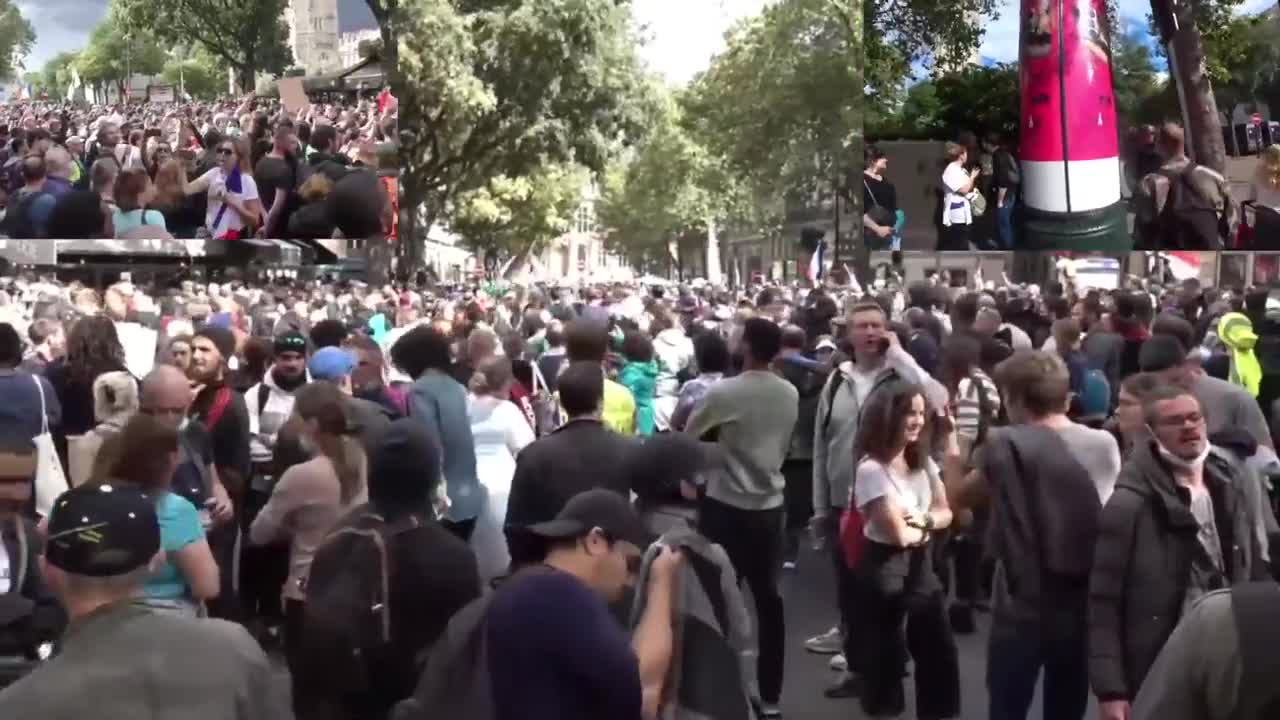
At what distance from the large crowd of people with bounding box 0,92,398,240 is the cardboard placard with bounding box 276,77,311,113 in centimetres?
6

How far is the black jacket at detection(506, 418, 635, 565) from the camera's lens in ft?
18.0

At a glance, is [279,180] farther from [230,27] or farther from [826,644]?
[826,644]

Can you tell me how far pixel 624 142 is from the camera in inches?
995

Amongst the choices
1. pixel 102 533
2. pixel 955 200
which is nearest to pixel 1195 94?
pixel 955 200

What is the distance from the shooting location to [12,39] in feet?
51.7

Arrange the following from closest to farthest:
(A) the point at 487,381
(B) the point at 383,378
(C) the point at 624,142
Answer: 1. (A) the point at 487,381
2. (B) the point at 383,378
3. (C) the point at 624,142

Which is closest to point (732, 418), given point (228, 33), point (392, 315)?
A: point (392, 315)

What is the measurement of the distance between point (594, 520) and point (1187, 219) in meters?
12.1

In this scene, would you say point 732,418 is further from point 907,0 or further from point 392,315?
point 392,315

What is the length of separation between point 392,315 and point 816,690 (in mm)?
9578

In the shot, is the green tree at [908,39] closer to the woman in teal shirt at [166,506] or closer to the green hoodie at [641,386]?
the green hoodie at [641,386]

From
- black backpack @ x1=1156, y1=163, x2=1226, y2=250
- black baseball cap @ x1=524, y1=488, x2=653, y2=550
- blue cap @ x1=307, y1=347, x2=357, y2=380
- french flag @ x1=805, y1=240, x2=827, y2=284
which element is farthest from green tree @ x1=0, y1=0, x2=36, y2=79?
black baseball cap @ x1=524, y1=488, x2=653, y2=550

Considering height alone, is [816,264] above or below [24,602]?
above

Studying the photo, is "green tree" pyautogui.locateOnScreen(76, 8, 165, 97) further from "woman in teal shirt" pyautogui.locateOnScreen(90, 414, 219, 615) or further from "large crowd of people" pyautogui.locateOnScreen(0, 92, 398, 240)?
"woman in teal shirt" pyautogui.locateOnScreen(90, 414, 219, 615)
